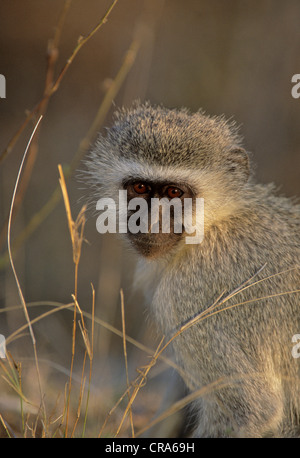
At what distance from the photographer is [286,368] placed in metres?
2.98

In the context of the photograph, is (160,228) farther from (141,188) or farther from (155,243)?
(141,188)

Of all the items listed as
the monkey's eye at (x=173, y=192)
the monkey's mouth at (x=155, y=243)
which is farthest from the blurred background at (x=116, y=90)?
the monkey's eye at (x=173, y=192)

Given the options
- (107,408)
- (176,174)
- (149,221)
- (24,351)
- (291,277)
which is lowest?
(107,408)

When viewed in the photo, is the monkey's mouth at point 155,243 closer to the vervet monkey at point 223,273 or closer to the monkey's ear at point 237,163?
the vervet monkey at point 223,273

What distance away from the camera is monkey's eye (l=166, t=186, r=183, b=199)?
3.01 meters

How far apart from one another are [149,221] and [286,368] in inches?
40.5

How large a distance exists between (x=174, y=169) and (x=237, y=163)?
1.20 feet

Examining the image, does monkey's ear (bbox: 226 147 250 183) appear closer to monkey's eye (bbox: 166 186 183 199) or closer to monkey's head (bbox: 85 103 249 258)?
monkey's head (bbox: 85 103 249 258)

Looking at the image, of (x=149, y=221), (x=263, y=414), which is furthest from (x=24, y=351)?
(x=263, y=414)

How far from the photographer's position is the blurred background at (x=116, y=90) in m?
5.27

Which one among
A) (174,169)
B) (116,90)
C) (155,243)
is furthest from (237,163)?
(116,90)

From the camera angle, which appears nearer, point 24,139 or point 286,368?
point 286,368
